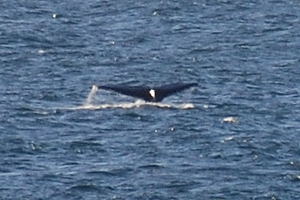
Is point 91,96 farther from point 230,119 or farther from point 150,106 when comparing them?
point 230,119

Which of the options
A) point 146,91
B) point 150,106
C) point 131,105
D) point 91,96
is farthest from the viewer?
point 91,96

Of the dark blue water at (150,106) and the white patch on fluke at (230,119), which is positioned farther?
the white patch on fluke at (230,119)

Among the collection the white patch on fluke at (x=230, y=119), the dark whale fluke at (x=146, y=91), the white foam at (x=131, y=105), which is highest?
the dark whale fluke at (x=146, y=91)

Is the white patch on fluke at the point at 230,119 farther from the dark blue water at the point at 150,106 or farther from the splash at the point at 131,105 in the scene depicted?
the splash at the point at 131,105

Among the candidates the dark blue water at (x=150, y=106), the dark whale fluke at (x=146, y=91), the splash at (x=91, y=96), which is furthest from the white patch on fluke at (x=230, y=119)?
the splash at (x=91, y=96)

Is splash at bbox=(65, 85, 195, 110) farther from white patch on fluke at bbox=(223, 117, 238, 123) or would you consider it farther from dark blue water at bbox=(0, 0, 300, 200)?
white patch on fluke at bbox=(223, 117, 238, 123)

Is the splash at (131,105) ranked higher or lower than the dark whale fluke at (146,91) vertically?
lower

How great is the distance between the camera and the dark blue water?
289 ft

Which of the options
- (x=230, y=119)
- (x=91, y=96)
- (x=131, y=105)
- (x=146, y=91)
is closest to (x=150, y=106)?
(x=146, y=91)


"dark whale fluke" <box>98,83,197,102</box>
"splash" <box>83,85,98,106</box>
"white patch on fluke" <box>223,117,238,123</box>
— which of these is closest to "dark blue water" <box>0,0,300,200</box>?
"white patch on fluke" <box>223,117,238,123</box>

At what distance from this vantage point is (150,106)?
338 feet

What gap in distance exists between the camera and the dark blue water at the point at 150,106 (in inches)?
3469

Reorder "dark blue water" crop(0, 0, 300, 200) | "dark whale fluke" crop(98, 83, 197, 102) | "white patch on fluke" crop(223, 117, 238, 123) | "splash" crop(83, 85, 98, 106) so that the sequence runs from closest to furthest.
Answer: "dark blue water" crop(0, 0, 300, 200), "white patch on fluke" crop(223, 117, 238, 123), "dark whale fluke" crop(98, 83, 197, 102), "splash" crop(83, 85, 98, 106)

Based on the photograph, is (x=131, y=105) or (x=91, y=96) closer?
(x=131, y=105)
